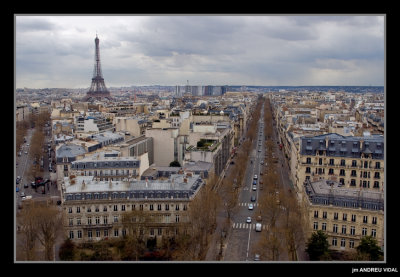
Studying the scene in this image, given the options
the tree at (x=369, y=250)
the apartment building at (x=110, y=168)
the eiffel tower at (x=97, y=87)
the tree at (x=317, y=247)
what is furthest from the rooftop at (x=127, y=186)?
the eiffel tower at (x=97, y=87)

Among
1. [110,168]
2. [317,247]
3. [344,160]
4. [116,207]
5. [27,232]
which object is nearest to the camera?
[27,232]

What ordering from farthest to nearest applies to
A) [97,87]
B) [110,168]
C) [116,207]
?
[97,87] < [110,168] < [116,207]

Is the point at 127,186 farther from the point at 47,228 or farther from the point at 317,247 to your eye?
the point at 317,247

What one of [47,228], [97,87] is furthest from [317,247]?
[97,87]

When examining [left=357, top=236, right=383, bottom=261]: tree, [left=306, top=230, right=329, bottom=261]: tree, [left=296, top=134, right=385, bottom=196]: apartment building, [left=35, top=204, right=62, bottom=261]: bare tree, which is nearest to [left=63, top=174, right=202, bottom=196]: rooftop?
[left=35, top=204, right=62, bottom=261]: bare tree

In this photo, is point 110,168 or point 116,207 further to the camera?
point 110,168
